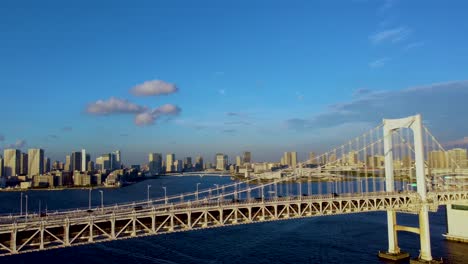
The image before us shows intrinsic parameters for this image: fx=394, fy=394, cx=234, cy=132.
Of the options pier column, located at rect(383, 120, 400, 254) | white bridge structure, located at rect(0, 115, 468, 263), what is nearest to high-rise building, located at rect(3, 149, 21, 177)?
white bridge structure, located at rect(0, 115, 468, 263)

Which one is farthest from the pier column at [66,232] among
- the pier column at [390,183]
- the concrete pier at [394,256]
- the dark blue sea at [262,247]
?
the pier column at [390,183]

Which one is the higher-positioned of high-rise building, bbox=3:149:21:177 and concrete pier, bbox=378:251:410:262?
high-rise building, bbox=3:149:21:177

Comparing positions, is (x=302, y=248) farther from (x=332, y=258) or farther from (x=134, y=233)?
(x=134, y=233)

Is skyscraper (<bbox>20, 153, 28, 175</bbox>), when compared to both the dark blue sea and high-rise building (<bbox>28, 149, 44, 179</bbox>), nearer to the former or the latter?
high-rise building (<bbox>28, 149, 44, 179</bbox>)

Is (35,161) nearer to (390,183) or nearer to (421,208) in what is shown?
(390,183)

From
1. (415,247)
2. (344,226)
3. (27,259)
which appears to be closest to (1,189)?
(27,259)

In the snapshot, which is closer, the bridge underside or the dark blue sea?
the bridge underside
